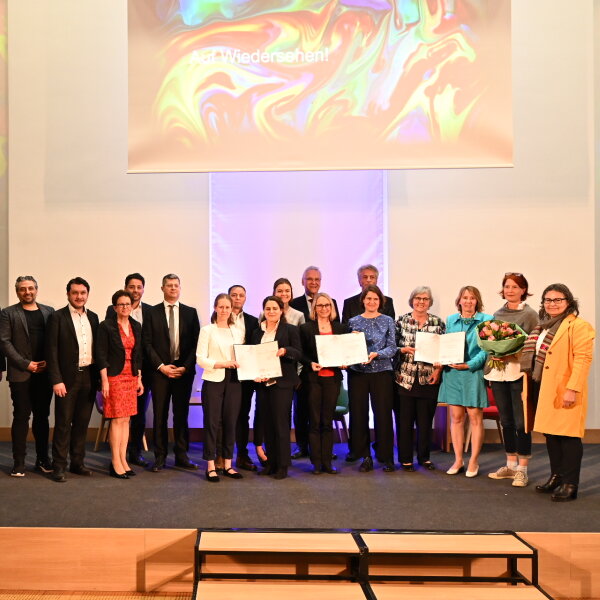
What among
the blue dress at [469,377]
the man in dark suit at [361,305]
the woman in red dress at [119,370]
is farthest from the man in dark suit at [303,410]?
the woman in red dress at [119,370]

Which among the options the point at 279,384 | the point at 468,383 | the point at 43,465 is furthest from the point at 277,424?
the point at 43,465

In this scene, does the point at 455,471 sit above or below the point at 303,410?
below

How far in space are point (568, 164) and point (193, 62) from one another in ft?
12.0

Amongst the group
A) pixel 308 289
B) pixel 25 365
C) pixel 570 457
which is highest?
pixel 308 289

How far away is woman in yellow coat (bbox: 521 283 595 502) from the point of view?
4.71 metres

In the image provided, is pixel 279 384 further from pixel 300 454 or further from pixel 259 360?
pixel 300 454

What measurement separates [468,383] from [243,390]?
5.68 feet

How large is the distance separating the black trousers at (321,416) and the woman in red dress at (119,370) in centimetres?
134

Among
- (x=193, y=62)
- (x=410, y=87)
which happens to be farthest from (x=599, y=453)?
(x=193, y=62)

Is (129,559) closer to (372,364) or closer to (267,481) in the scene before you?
(267,481)

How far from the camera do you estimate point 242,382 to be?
5.58 meters

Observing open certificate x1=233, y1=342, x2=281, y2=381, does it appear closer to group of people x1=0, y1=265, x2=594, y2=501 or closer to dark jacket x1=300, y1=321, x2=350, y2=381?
group of people x1=0, y1=265, x2=594, y2=501

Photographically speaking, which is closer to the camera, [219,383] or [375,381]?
[219,383]

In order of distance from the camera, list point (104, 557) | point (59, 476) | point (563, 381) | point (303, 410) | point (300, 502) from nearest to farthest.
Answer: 1. point (104, 557)
2. point (300, 502)
3. point (563, 381)
4. point (59, 476)
5. point (303, 410)
